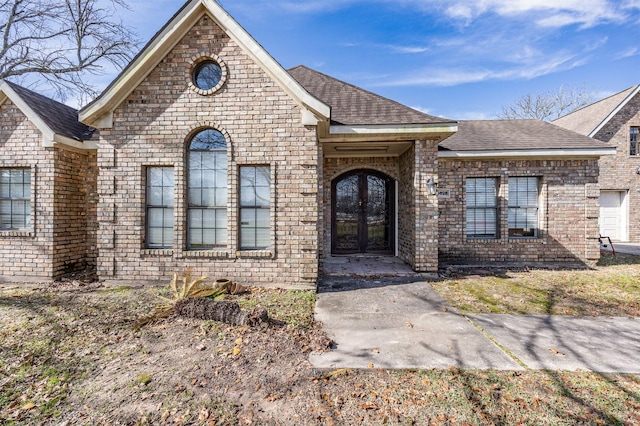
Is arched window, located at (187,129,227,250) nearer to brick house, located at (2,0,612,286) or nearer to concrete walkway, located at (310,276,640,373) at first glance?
brick house, located at (2,0,612,286)

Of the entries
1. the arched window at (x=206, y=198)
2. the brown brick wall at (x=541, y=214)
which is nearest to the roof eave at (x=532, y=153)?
the brown brick wall at (x=541, y=214)

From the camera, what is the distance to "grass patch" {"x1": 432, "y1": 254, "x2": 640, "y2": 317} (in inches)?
188

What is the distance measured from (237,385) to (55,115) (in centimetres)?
805

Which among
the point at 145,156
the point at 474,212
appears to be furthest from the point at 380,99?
the point at 145,156

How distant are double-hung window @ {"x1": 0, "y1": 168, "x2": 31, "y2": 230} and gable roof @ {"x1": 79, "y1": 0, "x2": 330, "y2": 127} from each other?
2.56 meters

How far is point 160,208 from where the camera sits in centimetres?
599

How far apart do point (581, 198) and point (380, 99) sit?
248 inches

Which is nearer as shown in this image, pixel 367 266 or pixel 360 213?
pixel 367 266

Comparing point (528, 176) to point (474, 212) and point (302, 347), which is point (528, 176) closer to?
point (474, 212)

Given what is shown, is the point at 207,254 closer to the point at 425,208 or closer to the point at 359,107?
the point at 359,107

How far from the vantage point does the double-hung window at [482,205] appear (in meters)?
8.34

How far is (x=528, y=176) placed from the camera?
26.7 feet

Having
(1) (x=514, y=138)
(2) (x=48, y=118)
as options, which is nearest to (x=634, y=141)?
(1) (x=514, y=138)

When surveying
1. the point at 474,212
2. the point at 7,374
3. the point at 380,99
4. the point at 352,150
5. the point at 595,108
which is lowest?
the point at 7,374
